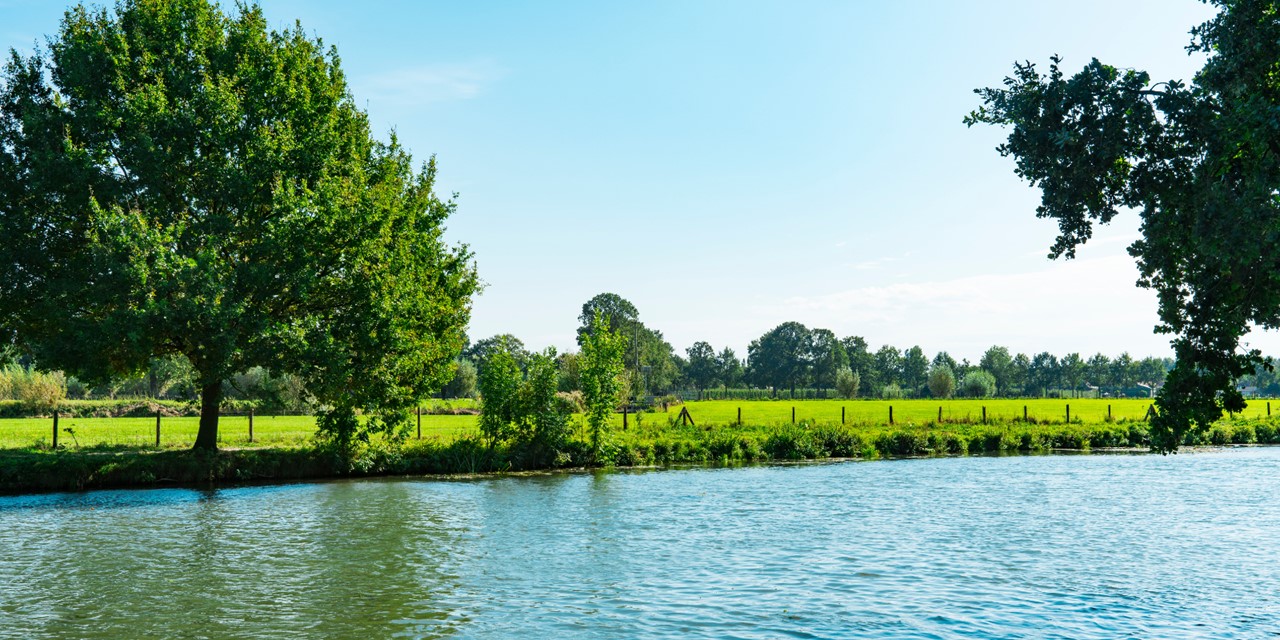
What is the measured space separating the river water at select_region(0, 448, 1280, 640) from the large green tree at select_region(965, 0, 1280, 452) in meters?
4.26

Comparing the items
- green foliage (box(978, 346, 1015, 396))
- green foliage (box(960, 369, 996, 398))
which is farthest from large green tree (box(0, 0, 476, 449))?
green foliage (box(978, 346, 1015, 396))

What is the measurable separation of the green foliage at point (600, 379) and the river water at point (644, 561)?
637 centimetres

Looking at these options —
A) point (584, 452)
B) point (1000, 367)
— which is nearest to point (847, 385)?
point (1000, 367)

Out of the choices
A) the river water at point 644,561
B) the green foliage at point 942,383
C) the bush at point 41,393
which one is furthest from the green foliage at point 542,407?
the green foliage at point 942,383

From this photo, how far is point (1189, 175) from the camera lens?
13.1m

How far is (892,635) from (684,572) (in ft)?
17.4

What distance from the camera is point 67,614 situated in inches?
580

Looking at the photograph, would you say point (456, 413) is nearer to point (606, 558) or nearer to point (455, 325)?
point (455, 325)

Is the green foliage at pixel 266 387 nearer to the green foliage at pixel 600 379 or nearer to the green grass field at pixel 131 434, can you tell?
the green grass field at pixel 131 434

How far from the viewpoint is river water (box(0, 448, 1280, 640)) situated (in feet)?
47.6

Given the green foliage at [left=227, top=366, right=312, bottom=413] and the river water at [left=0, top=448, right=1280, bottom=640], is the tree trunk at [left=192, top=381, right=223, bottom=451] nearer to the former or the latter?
the river water at [left=0, top=448, right=1280, bottom=640]

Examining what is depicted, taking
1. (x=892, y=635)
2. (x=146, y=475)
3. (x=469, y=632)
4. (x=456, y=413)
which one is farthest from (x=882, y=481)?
(x=456, y=413)

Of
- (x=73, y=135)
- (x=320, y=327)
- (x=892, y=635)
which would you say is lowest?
(x=892, y=635)

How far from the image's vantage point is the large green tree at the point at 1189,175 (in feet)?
37.7
